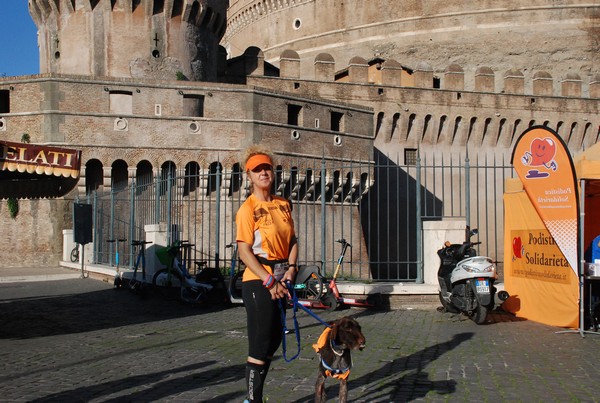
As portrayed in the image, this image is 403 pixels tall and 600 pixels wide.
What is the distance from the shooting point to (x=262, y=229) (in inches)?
160

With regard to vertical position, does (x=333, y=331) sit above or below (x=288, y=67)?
below

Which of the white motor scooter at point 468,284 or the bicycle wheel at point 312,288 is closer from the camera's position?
the white motor scooter at point 468,284

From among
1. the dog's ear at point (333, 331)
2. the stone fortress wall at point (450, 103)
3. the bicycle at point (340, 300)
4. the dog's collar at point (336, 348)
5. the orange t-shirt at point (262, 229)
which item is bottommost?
the bicycle at point (340, 300)

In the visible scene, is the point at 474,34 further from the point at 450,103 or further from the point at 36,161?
the point at 36,161

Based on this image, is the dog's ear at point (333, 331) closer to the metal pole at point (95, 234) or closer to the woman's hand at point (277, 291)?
the woman's hand at point (277, 291)

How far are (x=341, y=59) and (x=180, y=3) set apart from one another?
14879 mm

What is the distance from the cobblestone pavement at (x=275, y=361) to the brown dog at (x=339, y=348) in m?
0.54

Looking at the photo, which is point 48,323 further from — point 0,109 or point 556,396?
point 0,109

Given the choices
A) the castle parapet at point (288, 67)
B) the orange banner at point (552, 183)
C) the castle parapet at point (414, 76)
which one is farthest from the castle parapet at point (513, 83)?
the orange banner at point (552, 183)

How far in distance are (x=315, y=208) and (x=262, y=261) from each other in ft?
43.7

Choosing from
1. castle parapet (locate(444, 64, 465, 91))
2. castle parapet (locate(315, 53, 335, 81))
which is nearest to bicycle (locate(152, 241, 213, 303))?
castle parapet (locate(315, 53, 335, 81))

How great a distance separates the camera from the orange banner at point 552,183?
23.7 feet

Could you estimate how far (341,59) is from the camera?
3809 cm

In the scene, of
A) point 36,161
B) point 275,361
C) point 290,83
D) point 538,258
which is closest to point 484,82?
point 290,83
